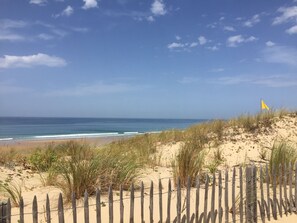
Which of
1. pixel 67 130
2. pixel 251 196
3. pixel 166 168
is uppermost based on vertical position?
pixel 251 196

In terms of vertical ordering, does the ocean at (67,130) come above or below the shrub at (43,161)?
below

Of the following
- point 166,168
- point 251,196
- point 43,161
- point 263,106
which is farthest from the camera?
point 263,106

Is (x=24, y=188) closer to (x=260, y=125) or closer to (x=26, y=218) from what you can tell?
(x=26, y=218)

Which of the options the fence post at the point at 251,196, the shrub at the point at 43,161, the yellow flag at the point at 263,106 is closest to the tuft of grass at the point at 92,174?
the shrub at the point at 43,161

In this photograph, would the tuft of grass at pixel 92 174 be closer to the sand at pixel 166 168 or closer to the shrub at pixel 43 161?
the sand at pixel 166 168

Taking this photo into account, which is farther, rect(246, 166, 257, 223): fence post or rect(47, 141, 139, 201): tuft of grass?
rect(47, 141, 139, 201): tuft of grass

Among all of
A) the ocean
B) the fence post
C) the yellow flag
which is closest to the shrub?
the fence post

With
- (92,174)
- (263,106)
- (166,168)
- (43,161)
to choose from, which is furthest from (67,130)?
(92,174)

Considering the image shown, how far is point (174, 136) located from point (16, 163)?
737 centimetres

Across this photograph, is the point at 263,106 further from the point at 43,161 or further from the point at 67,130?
the point at 67,130

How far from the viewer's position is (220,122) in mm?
15773

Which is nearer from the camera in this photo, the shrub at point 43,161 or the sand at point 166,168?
the sand at point 166,168

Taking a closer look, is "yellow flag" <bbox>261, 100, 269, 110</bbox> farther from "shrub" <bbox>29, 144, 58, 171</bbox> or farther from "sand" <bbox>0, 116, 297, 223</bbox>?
"shrub" <bbox>29, 144, 58, 171</bbox>

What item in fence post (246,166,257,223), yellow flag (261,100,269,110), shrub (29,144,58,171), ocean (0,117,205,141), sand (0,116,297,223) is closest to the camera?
fence post (246,166,257,223)
